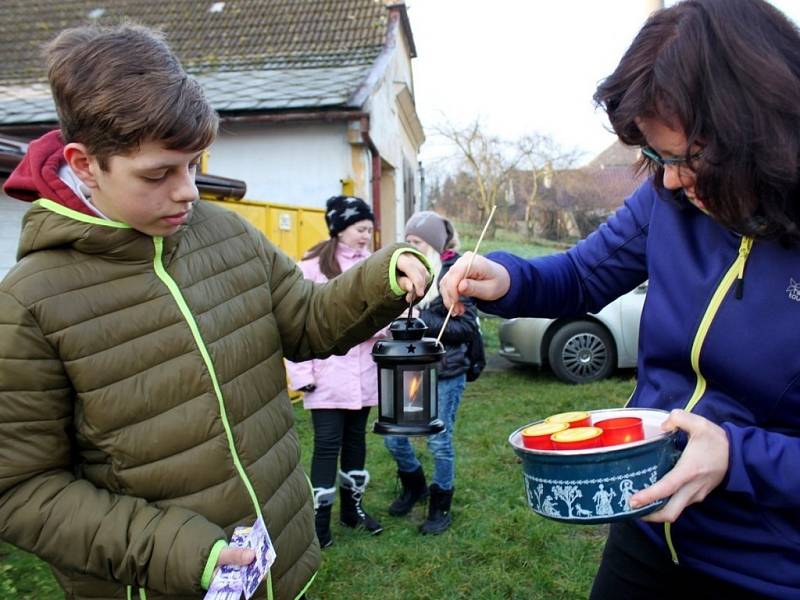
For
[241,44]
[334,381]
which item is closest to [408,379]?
[334,381]

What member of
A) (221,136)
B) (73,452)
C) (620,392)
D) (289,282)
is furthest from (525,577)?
(221,136)

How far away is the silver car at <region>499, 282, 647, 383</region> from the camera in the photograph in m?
8.06

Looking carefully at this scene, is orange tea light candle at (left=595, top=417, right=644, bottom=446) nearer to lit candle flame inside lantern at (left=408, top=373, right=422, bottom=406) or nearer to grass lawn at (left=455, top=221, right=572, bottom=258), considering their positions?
lit candle flame inside lantern at (left=408, top=373, right=422, bottom=406)

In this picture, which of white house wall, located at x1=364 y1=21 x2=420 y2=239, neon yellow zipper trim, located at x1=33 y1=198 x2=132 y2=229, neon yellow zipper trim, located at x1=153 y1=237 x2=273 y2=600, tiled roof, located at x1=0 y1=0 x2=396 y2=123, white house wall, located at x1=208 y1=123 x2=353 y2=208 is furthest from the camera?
white house wall, located at x1=364 y1=21 x2=420 y2=239

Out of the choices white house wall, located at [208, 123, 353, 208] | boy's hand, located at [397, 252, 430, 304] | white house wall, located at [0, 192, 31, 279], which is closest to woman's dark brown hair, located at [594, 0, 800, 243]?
boy's hand, located at [397, 252, 430, 304]

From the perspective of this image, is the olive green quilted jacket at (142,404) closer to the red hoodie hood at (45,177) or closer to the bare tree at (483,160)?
the red hoodie hood at (45,177)

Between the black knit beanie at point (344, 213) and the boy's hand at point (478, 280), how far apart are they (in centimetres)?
251

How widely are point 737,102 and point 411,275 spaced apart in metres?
0.89

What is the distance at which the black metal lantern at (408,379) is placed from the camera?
6.23ft

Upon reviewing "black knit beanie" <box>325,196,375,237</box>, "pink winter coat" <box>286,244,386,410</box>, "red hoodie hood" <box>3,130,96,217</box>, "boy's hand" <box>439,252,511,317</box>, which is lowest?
"pink winter coat" <box>286,244,386,410</box>

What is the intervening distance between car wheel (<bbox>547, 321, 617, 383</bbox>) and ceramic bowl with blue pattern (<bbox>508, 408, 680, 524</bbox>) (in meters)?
6.89

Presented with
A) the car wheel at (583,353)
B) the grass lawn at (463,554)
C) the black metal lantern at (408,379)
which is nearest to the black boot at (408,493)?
the grass lawn at (463,554)

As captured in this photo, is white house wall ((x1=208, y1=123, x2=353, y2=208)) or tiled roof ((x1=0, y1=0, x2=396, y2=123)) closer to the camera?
white house wall ((x1=208, y1=123, x2=353, y2=208))

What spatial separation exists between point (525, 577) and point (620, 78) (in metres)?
2.97
